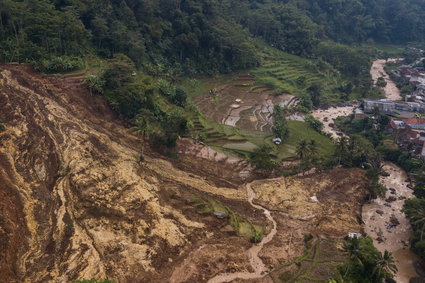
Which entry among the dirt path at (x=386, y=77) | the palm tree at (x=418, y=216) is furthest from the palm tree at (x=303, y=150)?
the dirt path at (x=386, y=77)

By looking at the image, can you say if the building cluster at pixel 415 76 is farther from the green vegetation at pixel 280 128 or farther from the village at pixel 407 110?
the green vegetation at pixel 280 128

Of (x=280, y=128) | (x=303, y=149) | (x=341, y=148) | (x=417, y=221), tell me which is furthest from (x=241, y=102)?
(x=417, y=221)

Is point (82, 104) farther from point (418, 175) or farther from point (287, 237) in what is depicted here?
point (418, 175)

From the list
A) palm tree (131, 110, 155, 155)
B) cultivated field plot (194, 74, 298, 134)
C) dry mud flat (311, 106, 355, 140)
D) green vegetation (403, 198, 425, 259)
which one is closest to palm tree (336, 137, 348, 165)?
green vegetation (403, 198, 425, 259)

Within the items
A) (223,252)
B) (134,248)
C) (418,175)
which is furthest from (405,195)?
(134,248)

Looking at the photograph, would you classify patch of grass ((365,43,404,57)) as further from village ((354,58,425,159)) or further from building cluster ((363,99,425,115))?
building cluster ((363,99,425,115))

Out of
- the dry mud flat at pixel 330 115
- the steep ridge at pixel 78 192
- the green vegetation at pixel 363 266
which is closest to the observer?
the green vegetation at pixel 363 266
